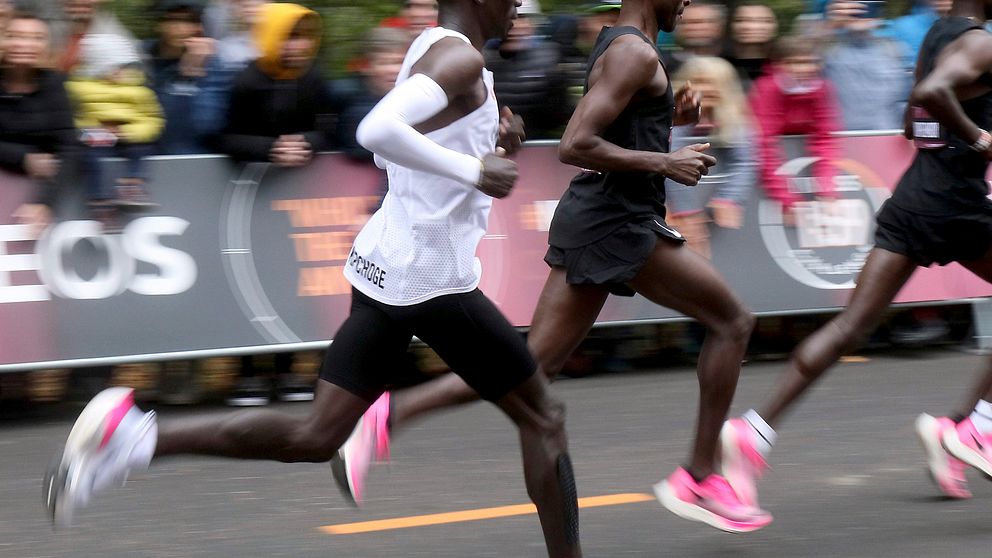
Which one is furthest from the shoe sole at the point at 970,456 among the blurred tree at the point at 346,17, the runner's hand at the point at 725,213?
the blurred tree at the point at 346,17

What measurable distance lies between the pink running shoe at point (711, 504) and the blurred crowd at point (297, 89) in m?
3.30

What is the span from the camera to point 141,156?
25.1 ft

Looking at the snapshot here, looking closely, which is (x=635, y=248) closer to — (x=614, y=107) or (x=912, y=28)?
(x=614, y=107)

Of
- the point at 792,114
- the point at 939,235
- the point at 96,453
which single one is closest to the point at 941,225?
the point at 939,235

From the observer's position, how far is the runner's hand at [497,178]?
3.90 meters

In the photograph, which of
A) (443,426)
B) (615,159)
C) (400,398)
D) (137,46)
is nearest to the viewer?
(615,159)

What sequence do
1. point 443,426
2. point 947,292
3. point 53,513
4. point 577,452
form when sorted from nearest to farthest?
point 53,513
point 577,452
point 443,426
point 947,292

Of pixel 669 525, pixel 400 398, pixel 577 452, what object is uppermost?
pixel 400 398

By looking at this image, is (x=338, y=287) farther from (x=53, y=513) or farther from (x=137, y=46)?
(x=53, y=513)

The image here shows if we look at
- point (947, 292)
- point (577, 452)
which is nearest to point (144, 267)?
point (577, 452)

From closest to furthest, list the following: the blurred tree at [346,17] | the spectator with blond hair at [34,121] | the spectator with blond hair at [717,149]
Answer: the spectator with blond hair at [34,121]
the spectator with blond hair at [717,149]
the blurred tree at [346,17]

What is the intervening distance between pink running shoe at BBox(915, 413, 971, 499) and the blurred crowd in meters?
3.09

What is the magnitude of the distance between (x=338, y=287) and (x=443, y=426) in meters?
1.10

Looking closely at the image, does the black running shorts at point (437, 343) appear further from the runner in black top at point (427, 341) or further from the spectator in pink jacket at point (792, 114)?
the spectator in pink jacket at point (792, 114)
